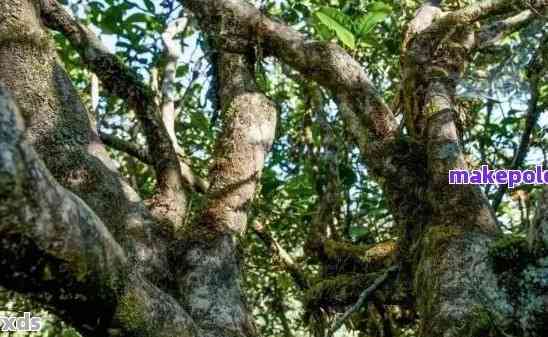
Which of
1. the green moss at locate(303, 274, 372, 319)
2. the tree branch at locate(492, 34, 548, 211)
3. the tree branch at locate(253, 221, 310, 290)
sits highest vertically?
the tree branch at locate(492, 34, 548, 211)

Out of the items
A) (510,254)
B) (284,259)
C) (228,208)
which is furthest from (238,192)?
(284,259)

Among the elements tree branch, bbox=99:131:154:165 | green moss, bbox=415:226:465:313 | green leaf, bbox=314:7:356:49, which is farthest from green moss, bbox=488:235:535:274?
tree branch, bbox=99:131:154:165

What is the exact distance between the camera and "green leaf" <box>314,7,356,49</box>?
298cm

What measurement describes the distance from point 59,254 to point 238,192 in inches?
61.1

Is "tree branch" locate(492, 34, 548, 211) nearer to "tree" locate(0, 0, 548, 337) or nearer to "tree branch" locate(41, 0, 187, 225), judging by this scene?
"tree" locate(0, 0, 548, 337)

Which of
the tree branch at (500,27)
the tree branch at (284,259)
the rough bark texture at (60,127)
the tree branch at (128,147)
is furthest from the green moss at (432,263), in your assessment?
the tree branch at (128,147)

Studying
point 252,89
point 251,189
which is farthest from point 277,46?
point 251,189

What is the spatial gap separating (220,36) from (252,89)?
0.99 feet

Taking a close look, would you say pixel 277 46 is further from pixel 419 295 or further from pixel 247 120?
pixel 419 295

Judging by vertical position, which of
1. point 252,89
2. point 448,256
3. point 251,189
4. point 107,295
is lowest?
point 107,295

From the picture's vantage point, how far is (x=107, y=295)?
1.25 metres

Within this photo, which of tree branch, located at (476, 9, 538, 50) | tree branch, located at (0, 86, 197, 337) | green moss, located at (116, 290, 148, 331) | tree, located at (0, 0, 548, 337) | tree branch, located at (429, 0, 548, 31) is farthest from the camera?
tree branch, located at (476, 9, 538, 50)

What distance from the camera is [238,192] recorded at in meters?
2.62

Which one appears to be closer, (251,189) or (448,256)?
(448,256)
